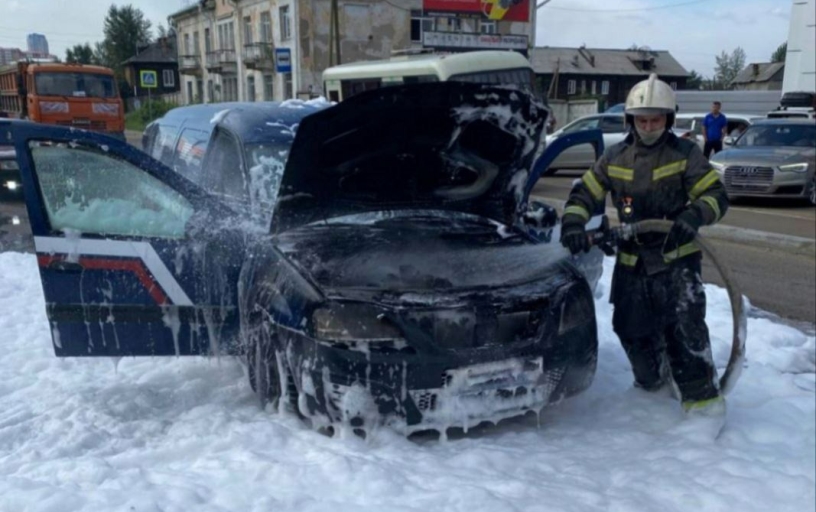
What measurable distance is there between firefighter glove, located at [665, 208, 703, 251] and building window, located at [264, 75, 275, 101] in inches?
1435

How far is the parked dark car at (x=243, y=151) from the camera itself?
181 inches

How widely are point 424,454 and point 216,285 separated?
4.62 ft

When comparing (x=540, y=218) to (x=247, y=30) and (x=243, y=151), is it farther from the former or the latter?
(x=247, y=30)

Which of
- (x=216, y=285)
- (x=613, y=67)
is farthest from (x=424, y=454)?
(x=613, y=67)

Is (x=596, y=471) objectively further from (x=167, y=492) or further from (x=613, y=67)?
(x=613, y=67)

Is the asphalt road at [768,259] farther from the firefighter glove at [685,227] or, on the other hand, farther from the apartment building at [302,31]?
the apartment building at [302,31]

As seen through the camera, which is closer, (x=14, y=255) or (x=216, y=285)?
(x=216, y=285)

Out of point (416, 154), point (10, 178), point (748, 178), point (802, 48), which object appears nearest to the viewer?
point (416, 154)

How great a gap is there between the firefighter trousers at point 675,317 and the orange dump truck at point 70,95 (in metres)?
17.3

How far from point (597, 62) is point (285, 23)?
34681 millimetres

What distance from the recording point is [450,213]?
14.8 feet

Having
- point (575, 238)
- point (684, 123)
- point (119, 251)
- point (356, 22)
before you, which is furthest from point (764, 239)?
point (356, 22)

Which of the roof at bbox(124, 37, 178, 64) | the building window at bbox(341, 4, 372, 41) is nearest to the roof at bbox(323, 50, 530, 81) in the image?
the building window at bbox(341, 4, 372, 41)

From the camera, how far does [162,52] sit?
40.3 meters
